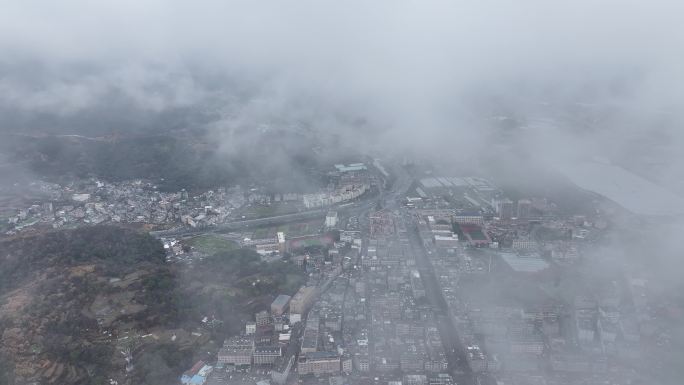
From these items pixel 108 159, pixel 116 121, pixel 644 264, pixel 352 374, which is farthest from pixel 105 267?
pixel 116 121

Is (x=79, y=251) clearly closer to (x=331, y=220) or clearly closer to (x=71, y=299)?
(x=71, y=299)

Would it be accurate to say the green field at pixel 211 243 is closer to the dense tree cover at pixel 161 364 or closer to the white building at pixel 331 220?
the white building at pixel 331 220

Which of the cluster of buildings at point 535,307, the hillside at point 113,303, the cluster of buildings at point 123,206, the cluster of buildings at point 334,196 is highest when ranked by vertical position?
the cluster of buildings at point 123,206

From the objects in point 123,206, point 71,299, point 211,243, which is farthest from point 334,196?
point 71,299

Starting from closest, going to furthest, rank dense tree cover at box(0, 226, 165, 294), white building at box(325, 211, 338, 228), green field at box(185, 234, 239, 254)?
1. dense tree cover at box(0, 226, 165, 294)
2. green field at box(185, 234, 239, 254)
3. white building at box(325, 211, 338, 228)

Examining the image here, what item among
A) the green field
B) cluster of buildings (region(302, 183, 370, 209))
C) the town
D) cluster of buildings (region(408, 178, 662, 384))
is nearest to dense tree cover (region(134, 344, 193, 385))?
the town

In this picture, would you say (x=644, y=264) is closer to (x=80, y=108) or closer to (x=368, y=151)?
(x=368, y=151)

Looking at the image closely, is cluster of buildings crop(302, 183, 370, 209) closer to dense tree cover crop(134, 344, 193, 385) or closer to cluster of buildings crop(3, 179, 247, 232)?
cluster of buildings crop(3, 179, 247, 232)

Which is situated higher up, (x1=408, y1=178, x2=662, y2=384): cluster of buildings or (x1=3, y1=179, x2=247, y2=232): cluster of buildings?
(x1=3, y1=179, x2=247, y2=232): cluster of buildings

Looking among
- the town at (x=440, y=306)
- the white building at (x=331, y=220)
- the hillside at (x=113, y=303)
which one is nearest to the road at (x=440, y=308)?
the town at (x=440, y=306)
